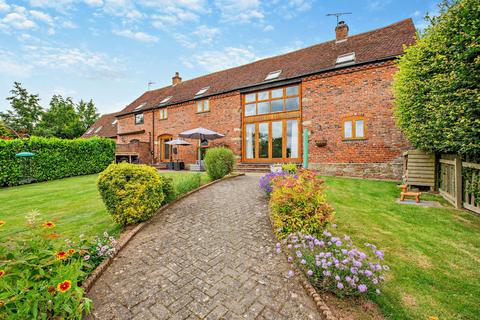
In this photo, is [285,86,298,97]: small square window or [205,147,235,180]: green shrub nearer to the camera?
[205,147,235,180]: green shrub

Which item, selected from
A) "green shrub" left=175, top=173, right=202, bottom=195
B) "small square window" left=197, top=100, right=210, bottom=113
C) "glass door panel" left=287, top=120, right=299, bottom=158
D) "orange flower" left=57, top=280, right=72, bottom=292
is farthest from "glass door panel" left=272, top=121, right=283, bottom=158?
"orange flower" left=57, top=280, right=72, bottom=292

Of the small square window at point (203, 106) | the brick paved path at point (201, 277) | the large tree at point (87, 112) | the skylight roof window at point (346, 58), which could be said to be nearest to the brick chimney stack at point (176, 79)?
the small square window at point (203, 106)

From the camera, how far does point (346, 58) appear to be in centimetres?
1046

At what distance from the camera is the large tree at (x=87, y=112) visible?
3459cm

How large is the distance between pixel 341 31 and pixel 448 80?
33.4 ft

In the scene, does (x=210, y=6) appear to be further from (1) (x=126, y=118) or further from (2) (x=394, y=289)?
Result: (1) (x=126, y=118)

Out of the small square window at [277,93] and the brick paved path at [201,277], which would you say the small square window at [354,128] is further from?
the brick paved path at [201,277]

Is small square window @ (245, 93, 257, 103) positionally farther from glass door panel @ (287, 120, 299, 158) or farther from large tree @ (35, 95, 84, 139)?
large tree @ (35, 95, 84, 139)

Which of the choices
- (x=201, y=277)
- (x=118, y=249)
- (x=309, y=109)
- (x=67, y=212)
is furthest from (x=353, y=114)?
(x=67, y=212)

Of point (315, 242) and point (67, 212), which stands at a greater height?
point (315, 242)

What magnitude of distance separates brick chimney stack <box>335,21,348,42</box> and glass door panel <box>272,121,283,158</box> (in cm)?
666

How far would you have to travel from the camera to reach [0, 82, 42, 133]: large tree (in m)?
27.6

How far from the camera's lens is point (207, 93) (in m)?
14.7

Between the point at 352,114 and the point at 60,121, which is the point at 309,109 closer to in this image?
the point at 352,114
